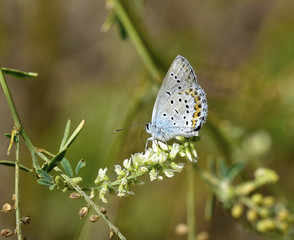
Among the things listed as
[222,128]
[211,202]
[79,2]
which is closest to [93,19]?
[79,2]

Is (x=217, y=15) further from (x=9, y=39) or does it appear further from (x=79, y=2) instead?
(x=9, y=39)

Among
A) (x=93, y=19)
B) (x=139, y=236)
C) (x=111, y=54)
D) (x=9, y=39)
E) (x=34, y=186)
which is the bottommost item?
(x=139, y=236)

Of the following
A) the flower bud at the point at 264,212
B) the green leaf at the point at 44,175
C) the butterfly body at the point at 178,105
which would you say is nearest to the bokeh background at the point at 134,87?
the flower bud at the point at 264,212

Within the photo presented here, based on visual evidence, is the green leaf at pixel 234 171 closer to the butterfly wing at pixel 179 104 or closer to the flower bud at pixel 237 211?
the flower bud at pixel 237 211

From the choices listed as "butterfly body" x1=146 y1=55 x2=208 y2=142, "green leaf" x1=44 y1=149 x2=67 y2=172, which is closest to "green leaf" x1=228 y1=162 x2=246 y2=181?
"butterfly body" x1=146 y1=55 x2=208 y2=142

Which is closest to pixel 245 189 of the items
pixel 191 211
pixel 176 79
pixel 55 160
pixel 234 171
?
pixel 234 171

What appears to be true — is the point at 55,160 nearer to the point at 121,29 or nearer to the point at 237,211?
the point at 237,211
